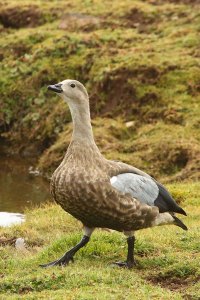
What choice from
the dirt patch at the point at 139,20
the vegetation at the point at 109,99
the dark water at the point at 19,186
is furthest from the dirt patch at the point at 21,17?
the dark water at the point at 19,186

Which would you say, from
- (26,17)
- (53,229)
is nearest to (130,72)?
(26,17)

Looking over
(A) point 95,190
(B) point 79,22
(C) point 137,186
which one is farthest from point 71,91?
(B) point 79,22

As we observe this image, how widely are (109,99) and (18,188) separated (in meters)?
3.52

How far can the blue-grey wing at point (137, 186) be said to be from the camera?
8.46 m

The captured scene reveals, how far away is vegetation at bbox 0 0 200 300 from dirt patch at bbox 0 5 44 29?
0.03m

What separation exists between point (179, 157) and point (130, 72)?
3.34 meters

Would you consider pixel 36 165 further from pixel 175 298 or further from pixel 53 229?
pixel 175 298

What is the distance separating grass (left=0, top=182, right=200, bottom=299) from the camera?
25.0ft

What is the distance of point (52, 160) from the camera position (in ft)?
58.5

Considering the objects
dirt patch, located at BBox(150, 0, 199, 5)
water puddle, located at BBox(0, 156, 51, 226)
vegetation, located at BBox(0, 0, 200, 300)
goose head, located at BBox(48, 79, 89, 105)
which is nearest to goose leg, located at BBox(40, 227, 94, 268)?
vegetation, located at BBox(0, 0, 200, 300)

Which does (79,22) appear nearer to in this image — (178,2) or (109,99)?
(178,2)

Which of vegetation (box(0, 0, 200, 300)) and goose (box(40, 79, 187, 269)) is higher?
goose (box(40, 79, 187, 269))

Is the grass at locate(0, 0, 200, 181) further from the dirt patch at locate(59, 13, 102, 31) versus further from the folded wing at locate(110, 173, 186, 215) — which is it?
the folded wing at locate(110, 173, 186, 215)

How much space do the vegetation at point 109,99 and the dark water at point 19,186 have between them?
429 millimetres
